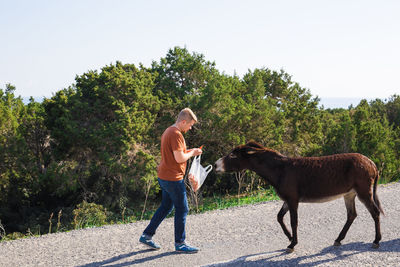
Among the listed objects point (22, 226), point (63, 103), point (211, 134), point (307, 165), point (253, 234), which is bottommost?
point (22, 226)

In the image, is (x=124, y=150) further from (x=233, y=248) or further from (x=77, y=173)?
(x=233, y=248)

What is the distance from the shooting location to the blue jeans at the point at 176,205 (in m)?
5.29

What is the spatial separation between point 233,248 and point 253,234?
75 centimetres

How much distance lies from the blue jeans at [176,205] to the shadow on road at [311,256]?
778 mm

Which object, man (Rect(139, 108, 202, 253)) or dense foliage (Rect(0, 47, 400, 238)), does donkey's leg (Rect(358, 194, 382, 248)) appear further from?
dense foliage (Rect(0, 47, 400, 238))

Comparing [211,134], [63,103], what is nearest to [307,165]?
[211,134]

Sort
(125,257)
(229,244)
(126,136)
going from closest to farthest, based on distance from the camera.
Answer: (125,257) < (229,244) < (126,136)

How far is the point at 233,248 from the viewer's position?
5.56 m

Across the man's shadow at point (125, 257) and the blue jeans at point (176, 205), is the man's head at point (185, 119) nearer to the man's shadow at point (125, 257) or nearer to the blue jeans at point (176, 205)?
the blue jeans at point (176, 205)

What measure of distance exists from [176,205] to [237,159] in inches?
43.7

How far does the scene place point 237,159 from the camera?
18.3ft

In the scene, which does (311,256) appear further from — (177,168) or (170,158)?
(170,158)

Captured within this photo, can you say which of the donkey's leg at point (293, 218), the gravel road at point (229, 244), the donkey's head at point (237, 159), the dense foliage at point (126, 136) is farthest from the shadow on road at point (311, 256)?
the dense foliage at point (126, 136)

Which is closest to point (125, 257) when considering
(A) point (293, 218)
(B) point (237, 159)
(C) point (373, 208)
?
(B) point (237, 159)
